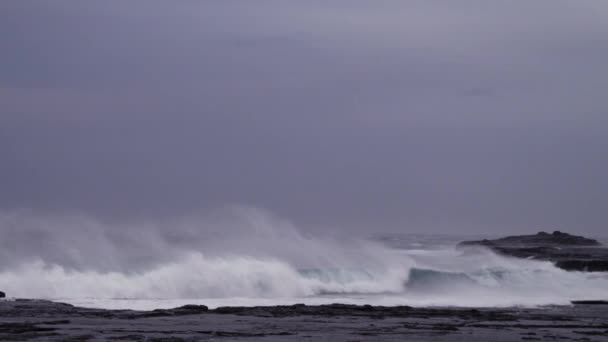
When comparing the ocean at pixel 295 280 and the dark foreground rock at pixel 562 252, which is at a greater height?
the dark foreground rock at pixel 562 252

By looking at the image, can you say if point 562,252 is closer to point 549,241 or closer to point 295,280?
point 549,241

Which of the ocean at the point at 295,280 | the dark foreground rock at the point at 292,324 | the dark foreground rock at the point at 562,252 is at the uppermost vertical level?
the dark foreground rock at the point at 562,252

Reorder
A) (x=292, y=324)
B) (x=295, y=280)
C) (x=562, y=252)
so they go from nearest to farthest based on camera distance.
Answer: (x=292, y=324) < (x=295, y=280) < (x=562, y=252)

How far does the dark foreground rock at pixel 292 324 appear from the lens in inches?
814

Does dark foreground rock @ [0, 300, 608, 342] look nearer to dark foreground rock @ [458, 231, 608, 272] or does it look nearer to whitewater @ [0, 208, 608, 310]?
whitewater @ [0, 208, 608, 310]

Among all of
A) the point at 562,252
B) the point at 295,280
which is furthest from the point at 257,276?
the point at 562,252

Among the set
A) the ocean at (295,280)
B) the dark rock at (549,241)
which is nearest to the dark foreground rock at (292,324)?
the ocean at (295,280)

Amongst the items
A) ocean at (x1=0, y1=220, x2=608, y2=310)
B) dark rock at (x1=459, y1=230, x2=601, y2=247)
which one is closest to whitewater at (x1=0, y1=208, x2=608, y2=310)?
ocean at (x1=0, y1=220, x2=608, y2=310)

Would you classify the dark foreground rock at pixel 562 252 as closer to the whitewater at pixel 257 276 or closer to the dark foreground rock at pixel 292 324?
the whitewater at pixel 257 276

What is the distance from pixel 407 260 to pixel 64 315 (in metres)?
26.2

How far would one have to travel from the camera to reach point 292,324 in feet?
78.1

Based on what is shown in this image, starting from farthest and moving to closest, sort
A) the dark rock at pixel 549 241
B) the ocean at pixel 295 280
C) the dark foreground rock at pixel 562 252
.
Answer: the dark rock at pixel 549 241, the dark foreground rock at pixel 562 252, the ocean at pixel 295 280

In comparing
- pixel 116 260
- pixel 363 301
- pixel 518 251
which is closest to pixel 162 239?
pixel 116 260

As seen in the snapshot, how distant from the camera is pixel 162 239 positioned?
46.4 m
